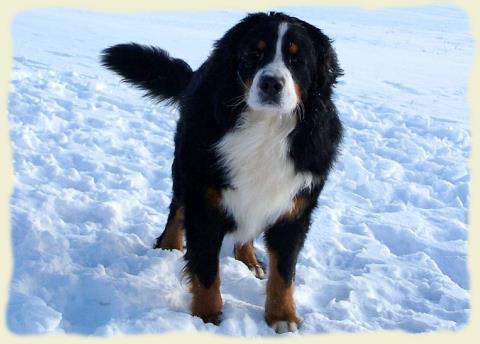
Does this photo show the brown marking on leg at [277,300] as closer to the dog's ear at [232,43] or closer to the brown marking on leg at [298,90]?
the brown marking on leg at [298,90]

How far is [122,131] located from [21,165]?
1473 mm

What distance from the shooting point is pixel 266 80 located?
239 cm

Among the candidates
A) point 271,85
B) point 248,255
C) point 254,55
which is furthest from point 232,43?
point 248,255

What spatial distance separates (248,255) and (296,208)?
32.1 inches

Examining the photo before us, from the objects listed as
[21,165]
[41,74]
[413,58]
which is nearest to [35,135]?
[21,165]

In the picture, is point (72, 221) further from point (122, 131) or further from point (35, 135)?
point (122, 131)

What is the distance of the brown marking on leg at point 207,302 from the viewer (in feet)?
8.95

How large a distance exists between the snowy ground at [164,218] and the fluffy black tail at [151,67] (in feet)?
2.94

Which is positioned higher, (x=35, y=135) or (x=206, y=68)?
(x=206, y=68)

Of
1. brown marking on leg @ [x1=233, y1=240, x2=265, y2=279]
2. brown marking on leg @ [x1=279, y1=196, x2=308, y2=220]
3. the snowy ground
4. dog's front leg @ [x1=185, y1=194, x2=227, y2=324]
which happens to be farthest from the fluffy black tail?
brown marking on leg @ [x1=279, y1=196, x2=308, y2=220]

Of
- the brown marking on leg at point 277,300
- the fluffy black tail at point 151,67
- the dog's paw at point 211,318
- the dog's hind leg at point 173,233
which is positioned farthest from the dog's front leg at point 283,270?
the fluffy black tail at point 151,67

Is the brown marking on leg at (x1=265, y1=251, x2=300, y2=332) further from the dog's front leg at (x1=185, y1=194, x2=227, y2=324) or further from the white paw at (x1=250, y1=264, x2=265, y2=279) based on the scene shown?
the white paw at (x1=250, y1=264, x2=265, y2=279)

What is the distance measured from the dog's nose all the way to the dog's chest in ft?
0.73

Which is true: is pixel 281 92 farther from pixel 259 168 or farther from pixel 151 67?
pixel 151 67
